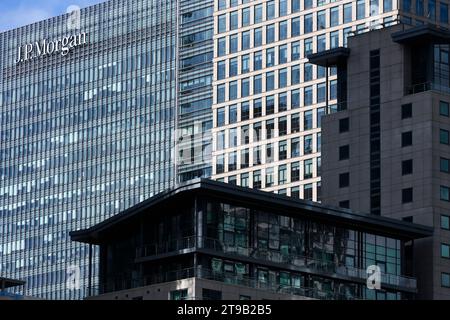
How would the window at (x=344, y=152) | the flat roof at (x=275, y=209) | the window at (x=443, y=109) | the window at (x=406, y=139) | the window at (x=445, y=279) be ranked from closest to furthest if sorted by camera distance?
the flat roof at (x=275, y=209)
the window at (x=445, y=279)
the window at (x=443, y=109)
the window at (x=406, y=139)
the window at (x=344, y=152)

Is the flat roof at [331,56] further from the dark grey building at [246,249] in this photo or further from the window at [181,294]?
the window at [181,294]

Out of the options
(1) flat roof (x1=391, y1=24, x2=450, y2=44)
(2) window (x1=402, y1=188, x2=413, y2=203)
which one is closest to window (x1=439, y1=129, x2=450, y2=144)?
(2) window (x1=402, y1=188, x2=413, y2=203)

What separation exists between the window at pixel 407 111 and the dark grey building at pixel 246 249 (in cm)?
1736

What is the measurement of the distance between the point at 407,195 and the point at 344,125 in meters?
14.3

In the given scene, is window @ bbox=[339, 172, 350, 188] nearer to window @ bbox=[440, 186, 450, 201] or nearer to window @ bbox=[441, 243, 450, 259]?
window @ bbox=[440, 186, 450, 201]

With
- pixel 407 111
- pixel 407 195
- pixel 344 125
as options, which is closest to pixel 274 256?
pixel 407 195

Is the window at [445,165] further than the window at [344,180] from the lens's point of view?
No

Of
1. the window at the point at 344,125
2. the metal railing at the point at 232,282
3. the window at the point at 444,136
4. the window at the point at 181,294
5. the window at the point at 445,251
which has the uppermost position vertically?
the window at the point at 344,125

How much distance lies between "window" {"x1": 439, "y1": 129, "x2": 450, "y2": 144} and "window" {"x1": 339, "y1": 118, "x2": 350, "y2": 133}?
1191 centimetres

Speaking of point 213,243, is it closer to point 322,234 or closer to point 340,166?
point 322,234

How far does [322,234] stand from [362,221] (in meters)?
5.34

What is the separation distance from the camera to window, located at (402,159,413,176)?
15900 centimetres

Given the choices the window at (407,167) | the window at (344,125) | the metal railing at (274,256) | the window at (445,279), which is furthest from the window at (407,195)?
the window at (344,125)

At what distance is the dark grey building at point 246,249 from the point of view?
5236 inches
